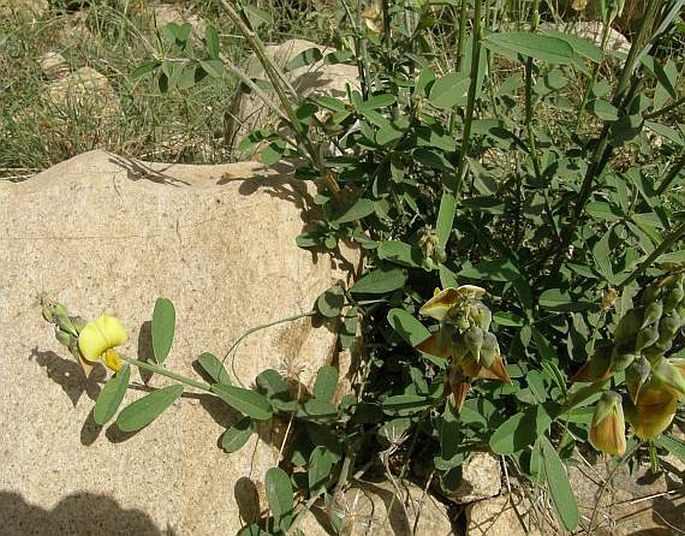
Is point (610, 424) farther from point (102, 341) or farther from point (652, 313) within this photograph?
point (102, 341)

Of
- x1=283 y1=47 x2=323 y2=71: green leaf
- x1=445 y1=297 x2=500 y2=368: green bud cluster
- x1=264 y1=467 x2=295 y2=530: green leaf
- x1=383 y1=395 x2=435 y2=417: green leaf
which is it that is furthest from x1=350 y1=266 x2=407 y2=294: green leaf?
x1=445 y1=297 x2=500 y2=368: green bud cluster

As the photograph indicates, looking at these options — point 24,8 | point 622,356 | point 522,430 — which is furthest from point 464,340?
point 24,8

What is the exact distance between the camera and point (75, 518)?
1817 millimetres

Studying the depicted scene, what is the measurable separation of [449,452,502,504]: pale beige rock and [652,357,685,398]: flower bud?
3.30 ft

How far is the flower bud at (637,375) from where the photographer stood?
118 cm

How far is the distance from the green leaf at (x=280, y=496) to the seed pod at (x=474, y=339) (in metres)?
0.77

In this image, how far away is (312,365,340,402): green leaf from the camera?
2047mm

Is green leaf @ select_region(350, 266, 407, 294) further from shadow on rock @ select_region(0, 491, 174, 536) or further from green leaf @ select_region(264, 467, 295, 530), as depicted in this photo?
shadow on rock @ select_region(0, 491, 174, 536)

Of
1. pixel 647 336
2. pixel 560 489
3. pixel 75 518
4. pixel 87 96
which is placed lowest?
pixel 87 96

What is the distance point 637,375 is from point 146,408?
1.09m

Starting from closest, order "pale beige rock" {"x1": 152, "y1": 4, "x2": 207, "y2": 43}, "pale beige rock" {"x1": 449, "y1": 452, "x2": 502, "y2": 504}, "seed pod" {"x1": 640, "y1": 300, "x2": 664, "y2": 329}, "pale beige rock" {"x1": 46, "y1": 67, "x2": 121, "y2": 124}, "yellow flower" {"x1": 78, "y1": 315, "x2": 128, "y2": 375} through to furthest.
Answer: "seed pod" {"x1": 640, "y1": 300, "x2": 664, "y2": 329} → "yellow flower" {"x1": 78, "y1": 315, "x2": 128, "y2": 375} → "pale beige rock" {"x1": 449, "y1": 452, "x2": 502, "y2": 504} → "pale beige rock" {"x1": 46, "y1": 67, "x2": 121, "y2": 124} → "pale beige rock" {"x1": 152, "y1": 4, "x2": 207, "y2": 43}

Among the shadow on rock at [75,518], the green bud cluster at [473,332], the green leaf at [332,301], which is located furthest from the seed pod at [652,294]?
the shadow on rock at [75,518]

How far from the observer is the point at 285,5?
4348 millimetres

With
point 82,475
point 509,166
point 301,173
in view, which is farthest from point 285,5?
point 82,475
